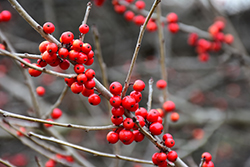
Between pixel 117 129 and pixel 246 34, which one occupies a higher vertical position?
pixel 246 34

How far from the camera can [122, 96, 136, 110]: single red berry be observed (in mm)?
1291

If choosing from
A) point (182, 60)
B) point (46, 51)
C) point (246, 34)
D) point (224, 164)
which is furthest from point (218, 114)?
point (46, 51)

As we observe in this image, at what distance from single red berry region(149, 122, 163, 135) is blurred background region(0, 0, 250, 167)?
308 centimetres

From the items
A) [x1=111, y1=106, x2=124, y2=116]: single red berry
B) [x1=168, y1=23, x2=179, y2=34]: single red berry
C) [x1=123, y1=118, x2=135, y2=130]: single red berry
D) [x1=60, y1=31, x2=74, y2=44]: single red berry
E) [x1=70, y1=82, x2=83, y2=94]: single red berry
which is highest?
[x1=168, y1=23, x2=179, y2=34]: single red berry

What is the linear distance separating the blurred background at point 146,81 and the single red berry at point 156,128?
3.08 m

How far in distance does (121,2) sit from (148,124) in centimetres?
221

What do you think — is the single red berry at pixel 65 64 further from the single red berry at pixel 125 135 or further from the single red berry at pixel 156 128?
the single red berry at pixel 156 128

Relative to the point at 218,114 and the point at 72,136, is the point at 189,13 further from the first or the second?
the point at 72,136

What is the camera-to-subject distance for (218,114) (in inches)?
186

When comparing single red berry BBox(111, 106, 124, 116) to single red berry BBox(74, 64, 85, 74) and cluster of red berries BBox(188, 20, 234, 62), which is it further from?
cluster of red berries BBox(188, 20, 234, 62)

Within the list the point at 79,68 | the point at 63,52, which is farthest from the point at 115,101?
the point at 63,52

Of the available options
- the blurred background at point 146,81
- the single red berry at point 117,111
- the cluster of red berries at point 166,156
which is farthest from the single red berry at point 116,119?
the blurred background at point 146,81

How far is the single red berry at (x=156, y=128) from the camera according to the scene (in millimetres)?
1353

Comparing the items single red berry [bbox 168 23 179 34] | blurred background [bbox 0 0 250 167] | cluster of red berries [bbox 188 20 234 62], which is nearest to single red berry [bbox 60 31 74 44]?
single red berry [bbox 168 23 179 34]
